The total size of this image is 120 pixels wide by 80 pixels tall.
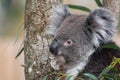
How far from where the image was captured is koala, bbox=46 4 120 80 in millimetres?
3025

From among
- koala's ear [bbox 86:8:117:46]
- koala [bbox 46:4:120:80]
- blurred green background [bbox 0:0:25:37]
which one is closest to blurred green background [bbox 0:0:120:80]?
blurred green background [bbox 0:0:25:37]

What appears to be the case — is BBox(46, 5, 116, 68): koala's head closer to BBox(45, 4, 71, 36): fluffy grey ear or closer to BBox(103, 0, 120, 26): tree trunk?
BBox(45, 4, 71, 36): fluffy grey ear

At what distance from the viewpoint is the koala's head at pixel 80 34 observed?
3006 mm

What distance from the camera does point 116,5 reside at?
3211 mm

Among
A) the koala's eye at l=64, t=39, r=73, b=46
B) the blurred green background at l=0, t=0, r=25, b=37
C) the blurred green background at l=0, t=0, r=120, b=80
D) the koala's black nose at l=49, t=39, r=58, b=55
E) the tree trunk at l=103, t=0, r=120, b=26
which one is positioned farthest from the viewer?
the blurred green background at l=0, t=0, r=25, b=37

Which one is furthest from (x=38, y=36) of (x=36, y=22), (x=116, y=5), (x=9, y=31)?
(x=9, y=31)

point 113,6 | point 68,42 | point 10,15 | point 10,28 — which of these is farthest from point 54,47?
point 10,28

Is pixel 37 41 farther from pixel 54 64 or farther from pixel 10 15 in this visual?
pixel 10 15

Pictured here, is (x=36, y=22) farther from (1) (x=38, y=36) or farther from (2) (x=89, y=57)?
(2) (x=89, y=57)

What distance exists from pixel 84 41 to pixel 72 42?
0.23 ft

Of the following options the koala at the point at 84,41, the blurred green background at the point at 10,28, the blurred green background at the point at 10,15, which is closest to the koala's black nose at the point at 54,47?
the koala at the point at 84,41

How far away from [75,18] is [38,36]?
0.84 ft

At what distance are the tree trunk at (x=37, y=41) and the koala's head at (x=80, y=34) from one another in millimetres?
53

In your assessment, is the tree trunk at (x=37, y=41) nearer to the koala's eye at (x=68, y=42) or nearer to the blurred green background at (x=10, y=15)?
the koala's eye at (x=68, y=42)
